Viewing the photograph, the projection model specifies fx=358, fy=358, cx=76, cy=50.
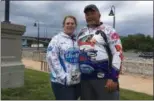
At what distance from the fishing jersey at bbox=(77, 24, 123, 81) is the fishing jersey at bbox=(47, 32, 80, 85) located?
9cm

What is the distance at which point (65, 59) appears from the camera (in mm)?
3848

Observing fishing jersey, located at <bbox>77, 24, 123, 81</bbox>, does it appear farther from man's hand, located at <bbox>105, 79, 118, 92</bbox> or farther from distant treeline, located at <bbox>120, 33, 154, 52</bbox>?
distant treeline, located at <bbox>120, 33, 154, 52</bbox>

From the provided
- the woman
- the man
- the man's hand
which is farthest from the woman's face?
the man's hand

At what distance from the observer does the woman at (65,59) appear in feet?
12.6

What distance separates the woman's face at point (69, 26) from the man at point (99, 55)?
0.12 meters

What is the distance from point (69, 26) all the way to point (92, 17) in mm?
286

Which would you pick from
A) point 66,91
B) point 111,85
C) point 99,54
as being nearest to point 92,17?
point 99,54

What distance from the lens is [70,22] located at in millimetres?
3885

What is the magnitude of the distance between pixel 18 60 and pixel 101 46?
18.3ft

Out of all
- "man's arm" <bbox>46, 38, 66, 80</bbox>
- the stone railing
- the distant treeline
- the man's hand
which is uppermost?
the distant treeline

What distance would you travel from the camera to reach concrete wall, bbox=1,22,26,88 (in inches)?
331

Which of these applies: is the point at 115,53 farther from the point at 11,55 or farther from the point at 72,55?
the point at 11,55

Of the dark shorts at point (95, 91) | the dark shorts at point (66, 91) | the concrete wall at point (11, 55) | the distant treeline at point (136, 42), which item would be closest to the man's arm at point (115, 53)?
the dark shorts at point (95, 91)

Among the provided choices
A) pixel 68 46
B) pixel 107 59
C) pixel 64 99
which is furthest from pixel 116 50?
pixel 64 99
